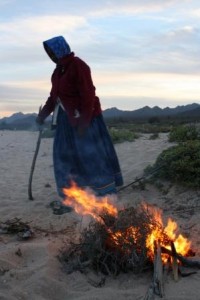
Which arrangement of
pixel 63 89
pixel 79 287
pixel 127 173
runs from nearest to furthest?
pixel 79 287
pixel 63 89
pixel 127 173

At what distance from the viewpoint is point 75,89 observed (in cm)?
568

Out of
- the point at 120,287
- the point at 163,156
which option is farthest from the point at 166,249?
the point at 163,156

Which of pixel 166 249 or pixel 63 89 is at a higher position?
pixel 63 89

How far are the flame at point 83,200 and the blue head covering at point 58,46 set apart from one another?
156cm

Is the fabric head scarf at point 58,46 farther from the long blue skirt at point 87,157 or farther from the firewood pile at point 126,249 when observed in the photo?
the firewood pile at point 126,249

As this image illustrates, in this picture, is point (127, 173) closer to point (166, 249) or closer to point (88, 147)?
point (88, 147)

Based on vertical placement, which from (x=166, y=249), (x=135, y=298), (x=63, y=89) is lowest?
(x=135, y=298)

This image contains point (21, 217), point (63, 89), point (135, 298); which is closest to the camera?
point (135, 298)

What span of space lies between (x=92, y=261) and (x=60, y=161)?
1.99 metres

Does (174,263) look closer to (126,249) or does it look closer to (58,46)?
(126,249)

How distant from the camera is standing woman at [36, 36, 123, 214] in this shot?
557 cm

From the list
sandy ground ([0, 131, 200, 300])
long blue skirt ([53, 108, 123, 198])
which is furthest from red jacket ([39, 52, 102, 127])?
sandy ground ([0, 131, 200, 300])

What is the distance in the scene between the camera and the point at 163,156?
7.69 meters

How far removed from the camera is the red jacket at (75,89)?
5508 millimetres
